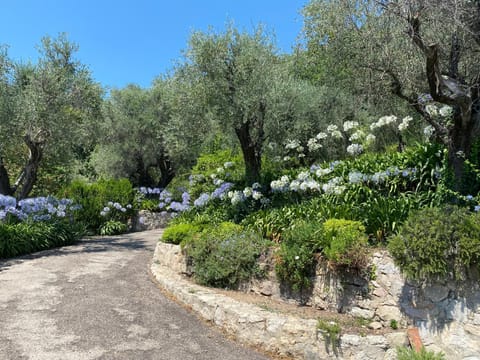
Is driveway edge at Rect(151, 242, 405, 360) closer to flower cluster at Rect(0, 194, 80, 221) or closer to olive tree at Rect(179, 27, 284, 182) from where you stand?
olive tree at Rect(179, 27, 284, 182)

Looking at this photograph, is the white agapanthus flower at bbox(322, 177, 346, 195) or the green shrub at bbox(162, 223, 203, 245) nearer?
the white agapanthus flower at bbox(322, 177, 346, 195)

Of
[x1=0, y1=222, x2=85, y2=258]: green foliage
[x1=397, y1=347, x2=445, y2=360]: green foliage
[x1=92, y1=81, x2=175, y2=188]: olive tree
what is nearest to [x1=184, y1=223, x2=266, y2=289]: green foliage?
[x1=397, y1=347, x2=445, y2=360]: green foliage

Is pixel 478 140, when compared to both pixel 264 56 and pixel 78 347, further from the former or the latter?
pixel 78 347

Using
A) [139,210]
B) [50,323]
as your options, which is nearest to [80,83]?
[139,210]

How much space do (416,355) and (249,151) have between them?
6.79m

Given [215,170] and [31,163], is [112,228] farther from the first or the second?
[215,170]

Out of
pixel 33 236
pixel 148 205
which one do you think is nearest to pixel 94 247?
pixel 33 236

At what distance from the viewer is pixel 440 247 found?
4793 millimetres

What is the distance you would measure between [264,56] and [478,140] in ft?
16.6

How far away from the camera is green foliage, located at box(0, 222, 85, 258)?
996 cm

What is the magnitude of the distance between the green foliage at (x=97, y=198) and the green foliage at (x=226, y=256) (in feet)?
29.4

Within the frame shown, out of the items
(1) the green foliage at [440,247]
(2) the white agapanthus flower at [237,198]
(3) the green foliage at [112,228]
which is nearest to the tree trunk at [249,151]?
(2) the white agapanthus flower at [237,198]

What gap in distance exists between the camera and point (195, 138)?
10977 millimetres

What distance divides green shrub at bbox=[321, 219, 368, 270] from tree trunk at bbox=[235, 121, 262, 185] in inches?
177
